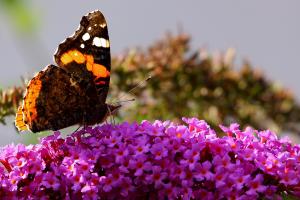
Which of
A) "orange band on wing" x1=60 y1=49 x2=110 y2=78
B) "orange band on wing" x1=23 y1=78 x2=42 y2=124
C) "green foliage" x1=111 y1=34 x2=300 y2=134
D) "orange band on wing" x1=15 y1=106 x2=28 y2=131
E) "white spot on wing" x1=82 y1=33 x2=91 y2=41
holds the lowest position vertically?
"green foliage" x1=111 y1=34 x2=300 y2=134

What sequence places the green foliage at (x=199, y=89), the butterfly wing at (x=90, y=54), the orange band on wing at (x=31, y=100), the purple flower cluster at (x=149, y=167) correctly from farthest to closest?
the green foliage at (x=199, y=89) → the butterfly wing at (x=90, y=54) → the orange band on wing at (x=31, y=100) → the purple flower cluster at (x=149, y=167)

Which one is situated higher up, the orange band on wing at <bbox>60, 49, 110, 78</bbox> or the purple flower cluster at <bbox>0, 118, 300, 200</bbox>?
the orange band on wing at <bbox>60, 49, 110, 78</bbox>

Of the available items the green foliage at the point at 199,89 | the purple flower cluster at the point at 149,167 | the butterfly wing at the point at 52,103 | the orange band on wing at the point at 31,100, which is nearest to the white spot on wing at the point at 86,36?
the butterfly wing at the point at 52,103

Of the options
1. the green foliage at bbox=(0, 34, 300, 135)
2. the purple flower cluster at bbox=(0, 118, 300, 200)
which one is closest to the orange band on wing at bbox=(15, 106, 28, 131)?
the purple flower cluster at bbox=(0, 118, 300, 200)

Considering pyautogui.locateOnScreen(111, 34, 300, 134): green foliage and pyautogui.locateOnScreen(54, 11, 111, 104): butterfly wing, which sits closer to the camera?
pyautogui.locateOnScreen(54, 11, 111, 104): butterfly wing

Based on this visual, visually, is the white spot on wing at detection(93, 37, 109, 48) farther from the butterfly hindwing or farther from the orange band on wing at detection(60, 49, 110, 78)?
the butterfly hindwing

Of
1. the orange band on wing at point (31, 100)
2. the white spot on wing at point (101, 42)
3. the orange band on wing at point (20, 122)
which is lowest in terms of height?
the orange band on wing at point (20, 122)

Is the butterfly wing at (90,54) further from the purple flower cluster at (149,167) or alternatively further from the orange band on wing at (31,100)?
the purple flower cluster at (149,167)
